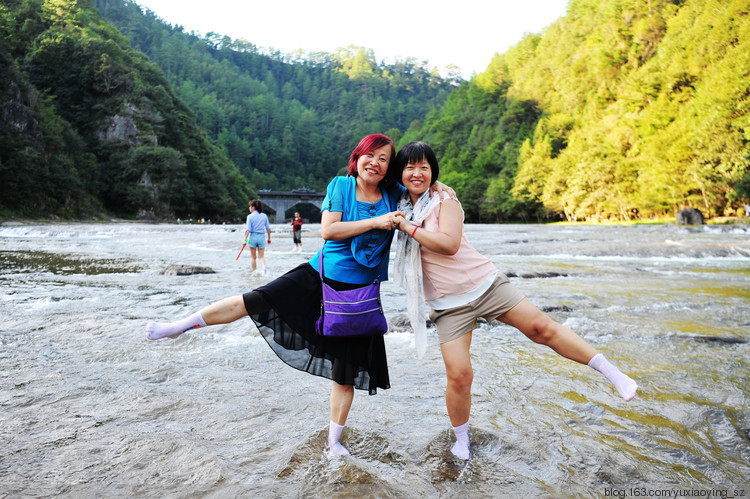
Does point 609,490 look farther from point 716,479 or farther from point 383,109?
point 383,109

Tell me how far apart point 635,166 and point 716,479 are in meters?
52.8

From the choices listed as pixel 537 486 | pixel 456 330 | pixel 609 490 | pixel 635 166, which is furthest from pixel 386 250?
pixel 635 166

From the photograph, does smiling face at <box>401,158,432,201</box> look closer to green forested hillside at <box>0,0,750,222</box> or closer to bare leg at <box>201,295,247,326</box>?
bare leg at <box>201,295,247,326</box>

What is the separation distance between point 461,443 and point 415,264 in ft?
3.14

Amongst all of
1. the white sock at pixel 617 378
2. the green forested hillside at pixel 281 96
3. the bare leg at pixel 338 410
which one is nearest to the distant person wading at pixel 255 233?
the bare leg at pixel 338 410

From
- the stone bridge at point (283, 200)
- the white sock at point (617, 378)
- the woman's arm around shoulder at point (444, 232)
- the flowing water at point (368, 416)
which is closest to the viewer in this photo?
the flowing water at point (368, 416)

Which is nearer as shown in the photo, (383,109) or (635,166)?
(635,166)

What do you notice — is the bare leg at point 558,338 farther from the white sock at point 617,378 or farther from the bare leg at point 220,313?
the bare leg at point 220,313

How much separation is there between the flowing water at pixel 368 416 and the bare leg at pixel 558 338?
40 centimetres

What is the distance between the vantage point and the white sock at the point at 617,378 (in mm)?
2412

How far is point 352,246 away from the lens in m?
2.33

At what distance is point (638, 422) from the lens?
2771mm

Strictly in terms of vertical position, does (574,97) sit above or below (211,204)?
above

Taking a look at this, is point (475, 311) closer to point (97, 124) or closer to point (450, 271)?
point (450, 271)
